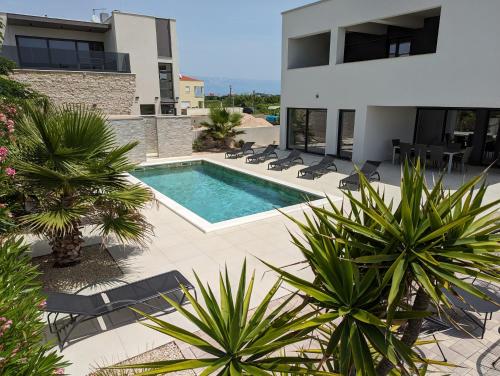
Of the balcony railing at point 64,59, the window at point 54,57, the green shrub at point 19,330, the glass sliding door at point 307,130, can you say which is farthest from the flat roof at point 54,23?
the green shrub at point 19,330

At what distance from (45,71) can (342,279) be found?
2546 cm

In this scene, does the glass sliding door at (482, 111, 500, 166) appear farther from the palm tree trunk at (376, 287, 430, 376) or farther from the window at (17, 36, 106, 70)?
the window at (17, 36, 106, 70)

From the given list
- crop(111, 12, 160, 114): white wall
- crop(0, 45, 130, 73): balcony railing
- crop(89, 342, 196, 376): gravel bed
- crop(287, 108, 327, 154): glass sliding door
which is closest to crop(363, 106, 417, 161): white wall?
crop(287, 108, 327, 154): glass sliding door

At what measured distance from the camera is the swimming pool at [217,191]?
42.5ft

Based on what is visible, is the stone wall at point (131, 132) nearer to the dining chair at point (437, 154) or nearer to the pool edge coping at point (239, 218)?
the pool edge coping at point (239, 218)

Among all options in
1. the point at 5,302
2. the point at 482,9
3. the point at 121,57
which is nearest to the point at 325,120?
the point at 482,9

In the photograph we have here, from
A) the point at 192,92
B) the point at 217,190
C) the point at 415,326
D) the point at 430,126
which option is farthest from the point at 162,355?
the point at 192,92

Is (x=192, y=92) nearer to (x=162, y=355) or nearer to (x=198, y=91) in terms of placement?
(x=198, y=91)

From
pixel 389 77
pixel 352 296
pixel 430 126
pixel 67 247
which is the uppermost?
pixel 389 77

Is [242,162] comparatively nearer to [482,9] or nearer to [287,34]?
[287,34]

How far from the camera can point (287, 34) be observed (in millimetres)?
21562

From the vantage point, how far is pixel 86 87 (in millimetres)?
23891

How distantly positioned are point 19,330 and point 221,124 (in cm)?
2084

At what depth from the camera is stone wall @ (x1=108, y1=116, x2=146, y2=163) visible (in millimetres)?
18766
